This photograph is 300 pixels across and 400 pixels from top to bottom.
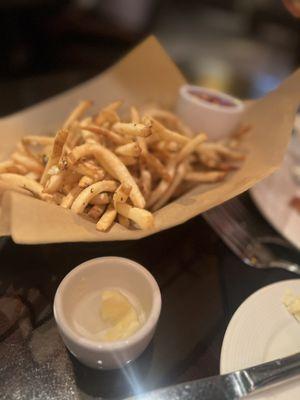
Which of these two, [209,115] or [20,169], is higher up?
[209,115]

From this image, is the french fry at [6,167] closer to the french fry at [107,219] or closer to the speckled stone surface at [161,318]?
the speckled stone surface at [161,318]

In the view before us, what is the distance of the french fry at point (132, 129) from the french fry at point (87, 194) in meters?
0.18

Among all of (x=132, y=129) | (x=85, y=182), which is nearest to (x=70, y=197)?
(x=85, y=182)

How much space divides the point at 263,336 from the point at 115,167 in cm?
61

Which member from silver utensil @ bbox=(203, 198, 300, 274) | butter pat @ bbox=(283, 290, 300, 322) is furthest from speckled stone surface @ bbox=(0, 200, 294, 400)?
butter pat @ bbox=(283, 290, 300, 322)

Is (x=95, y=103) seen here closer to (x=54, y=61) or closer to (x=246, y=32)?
(x=54, y=61)

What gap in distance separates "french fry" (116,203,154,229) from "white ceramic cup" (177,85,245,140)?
781 millimetres

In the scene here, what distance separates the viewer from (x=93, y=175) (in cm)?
120

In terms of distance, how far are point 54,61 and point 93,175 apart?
213 cm

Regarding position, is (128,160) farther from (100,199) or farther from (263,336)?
(263,336)

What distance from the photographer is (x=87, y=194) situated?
3.74 ft

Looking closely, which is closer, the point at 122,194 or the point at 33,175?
the point at 122,194

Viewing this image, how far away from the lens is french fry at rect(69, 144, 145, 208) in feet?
3.84

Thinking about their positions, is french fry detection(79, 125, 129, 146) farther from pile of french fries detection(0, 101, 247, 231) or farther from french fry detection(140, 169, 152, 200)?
french fry detection(140, 169, 152, 200)
